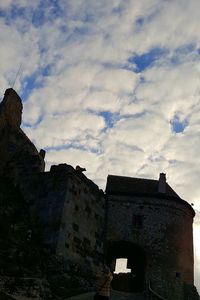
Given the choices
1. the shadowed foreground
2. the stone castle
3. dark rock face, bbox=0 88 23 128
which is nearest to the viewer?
the shadowed foreground

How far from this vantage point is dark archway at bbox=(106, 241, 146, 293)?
2398 cm

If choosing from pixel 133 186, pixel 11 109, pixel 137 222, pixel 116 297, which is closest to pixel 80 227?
pixel 116 297

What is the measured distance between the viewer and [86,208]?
21656mm

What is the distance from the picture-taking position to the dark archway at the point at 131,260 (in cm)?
2398

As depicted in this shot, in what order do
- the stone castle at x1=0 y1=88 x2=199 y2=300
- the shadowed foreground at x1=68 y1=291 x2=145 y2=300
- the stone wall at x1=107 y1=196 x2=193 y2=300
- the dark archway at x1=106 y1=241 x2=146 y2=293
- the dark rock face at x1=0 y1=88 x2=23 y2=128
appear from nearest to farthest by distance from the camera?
the shadowed foreground at x1=68 y1=291 x2=145 y2=300 → the stone castle at x1=0 y1=88 x2=199 y2=300 → the stone wall at x1=107 y1=196 x2=193 y2=300 → the dark rock face at x1=0 y1=88 x2=23 y2=128 → the dark archway at x1=106 y1=241 x2=146 y2=293

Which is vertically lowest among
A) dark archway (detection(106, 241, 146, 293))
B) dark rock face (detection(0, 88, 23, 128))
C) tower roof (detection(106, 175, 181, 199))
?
dark archway (detection(106, 241, 146, 293))

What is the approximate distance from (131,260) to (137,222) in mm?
3643

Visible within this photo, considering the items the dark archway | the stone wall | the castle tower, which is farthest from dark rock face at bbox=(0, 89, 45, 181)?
the dark archway

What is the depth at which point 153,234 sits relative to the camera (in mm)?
24125

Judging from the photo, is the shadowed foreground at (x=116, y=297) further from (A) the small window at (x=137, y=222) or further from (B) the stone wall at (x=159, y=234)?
(A) the small window at (x=137, y=222)

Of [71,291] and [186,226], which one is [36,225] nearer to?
[71,291]

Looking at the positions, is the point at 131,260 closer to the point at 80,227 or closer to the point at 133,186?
the point at 133,186

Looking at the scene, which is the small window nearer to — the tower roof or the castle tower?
the castle tower

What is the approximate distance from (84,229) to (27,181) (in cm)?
402
